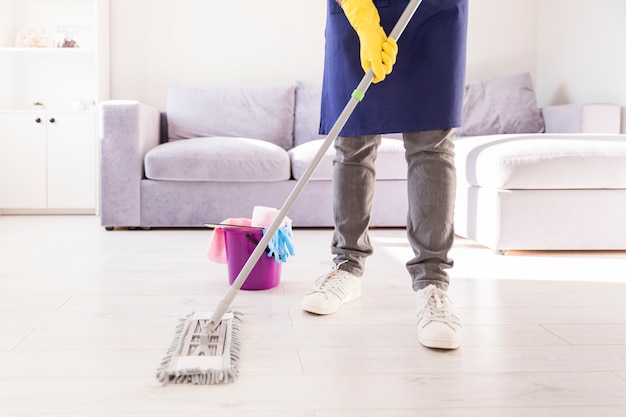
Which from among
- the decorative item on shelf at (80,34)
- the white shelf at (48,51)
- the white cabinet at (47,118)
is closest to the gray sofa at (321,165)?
the white cabinet at (47,118)

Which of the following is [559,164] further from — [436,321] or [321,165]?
[436,321]

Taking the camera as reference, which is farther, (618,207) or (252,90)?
(252,90)

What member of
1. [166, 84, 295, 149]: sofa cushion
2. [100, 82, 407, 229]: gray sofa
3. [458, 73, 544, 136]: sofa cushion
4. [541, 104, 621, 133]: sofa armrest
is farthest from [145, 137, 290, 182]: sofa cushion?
[541, 104, 621, 133]: sofa armrest

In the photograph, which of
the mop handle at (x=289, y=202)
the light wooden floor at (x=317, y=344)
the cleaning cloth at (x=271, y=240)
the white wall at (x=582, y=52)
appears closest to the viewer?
the light wooden floor at (x=317, y=344)

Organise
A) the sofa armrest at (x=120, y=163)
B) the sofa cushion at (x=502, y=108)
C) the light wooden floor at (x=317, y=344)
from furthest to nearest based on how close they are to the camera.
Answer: the sofa cushion at (x=502, y=108), the sofa armrest at (x=120, y=163), the light wooden floor at (x=317, y=344)

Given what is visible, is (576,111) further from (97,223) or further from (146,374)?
(146,374)

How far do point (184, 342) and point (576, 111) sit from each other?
8.57 ft

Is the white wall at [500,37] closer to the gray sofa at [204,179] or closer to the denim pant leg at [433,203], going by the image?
the gray sofa at [204,179]

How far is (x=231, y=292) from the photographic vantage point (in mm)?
1165

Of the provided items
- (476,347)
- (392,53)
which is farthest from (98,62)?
(476,347)

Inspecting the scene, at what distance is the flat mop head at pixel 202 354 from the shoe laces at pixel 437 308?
378 mm

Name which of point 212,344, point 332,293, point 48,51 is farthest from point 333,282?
point 48,51

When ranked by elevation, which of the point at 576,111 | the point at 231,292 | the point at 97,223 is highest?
the point at 576,111

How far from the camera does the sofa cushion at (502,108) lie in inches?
137
